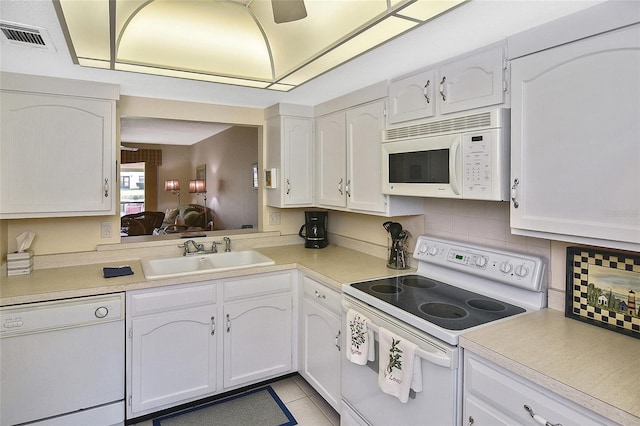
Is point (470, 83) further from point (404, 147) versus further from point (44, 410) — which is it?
point (44, 410)

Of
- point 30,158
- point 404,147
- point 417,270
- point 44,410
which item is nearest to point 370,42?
point 404,147

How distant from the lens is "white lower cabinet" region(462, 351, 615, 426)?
3.58ft

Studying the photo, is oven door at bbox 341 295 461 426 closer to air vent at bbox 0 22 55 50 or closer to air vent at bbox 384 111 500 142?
air vent at bbox 384 111 500 142

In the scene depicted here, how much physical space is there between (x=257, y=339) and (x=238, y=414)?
0.46 m

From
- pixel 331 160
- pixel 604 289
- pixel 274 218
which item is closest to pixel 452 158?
pixel 604 289

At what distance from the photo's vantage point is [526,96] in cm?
149

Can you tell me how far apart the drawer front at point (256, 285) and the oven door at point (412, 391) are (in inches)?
25.5

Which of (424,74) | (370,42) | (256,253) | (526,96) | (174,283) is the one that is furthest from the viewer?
(256,253)

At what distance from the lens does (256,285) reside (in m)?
2.50

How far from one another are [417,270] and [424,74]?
3.82 ft

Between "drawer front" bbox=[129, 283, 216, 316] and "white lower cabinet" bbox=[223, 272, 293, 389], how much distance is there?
0.39ft

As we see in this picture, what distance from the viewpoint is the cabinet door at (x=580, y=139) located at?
3.92 feet

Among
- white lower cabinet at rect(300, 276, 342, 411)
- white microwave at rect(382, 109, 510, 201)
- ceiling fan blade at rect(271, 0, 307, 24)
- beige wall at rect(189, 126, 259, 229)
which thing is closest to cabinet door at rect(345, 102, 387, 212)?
white microwave at rect(382, 109, 510, 201)

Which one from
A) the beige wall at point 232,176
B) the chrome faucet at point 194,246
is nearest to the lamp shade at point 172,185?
the beige wall at point 232,176
